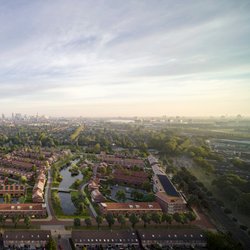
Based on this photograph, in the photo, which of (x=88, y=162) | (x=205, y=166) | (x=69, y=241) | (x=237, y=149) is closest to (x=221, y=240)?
(x=69, y=241)

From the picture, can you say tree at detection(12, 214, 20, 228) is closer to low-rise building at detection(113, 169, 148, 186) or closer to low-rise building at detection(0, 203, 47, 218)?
low-rise building at detection(0, 203, 47, 218)

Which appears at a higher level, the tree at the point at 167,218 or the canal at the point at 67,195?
the tree at the point at 167,218

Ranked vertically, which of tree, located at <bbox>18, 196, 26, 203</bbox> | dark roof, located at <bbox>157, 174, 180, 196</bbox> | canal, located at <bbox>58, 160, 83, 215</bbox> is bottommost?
canal, located at <bbox>58, 160, 83, 215</bbox>

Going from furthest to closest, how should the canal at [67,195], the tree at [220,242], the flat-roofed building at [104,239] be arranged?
the canal at [67,195]
the flat-roofed building at [104,239]
the tree at [220,242]

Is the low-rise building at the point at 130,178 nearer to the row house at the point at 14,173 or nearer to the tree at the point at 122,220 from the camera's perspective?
the row house at the point at 14,173

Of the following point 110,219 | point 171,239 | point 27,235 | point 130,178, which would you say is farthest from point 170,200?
point 27,235

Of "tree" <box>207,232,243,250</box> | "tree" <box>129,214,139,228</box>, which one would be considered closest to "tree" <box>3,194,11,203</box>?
"tree" <box>129,214,139,228</box>

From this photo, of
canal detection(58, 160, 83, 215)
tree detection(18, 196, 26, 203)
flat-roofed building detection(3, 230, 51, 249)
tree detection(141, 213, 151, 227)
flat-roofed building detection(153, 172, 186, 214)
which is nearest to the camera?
flat-roofed building detection(3, 230, 51, 249)

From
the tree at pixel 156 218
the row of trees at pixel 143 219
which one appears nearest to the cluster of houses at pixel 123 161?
the row of trees at pixel 143 219
